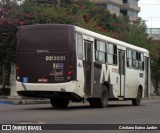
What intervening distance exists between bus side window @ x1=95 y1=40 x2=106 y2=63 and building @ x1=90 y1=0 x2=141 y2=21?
9132cm

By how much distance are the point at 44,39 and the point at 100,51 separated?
10.8 ft

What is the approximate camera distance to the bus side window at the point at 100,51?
71.5 ft

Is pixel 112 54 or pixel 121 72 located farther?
pixel 121 72

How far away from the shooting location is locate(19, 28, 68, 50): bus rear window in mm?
19766

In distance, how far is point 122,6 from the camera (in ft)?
406

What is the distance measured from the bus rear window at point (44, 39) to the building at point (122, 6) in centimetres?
9384

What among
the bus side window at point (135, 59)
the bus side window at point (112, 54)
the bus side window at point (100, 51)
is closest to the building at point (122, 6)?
the bus side window at point (135, 59)

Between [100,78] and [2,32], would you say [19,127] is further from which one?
[2,32]

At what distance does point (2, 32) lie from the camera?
3244cm

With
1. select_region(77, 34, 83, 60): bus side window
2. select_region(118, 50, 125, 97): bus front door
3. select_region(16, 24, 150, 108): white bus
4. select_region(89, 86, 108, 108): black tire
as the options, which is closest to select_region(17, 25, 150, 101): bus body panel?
select_region(16, 24, 150, 108): white bus

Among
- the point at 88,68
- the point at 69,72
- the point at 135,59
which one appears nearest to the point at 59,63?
the point at 69,72

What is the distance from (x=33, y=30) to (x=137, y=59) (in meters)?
9.28

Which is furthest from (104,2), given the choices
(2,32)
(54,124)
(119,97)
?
(54,124)

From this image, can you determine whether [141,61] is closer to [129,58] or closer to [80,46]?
[129,58]
